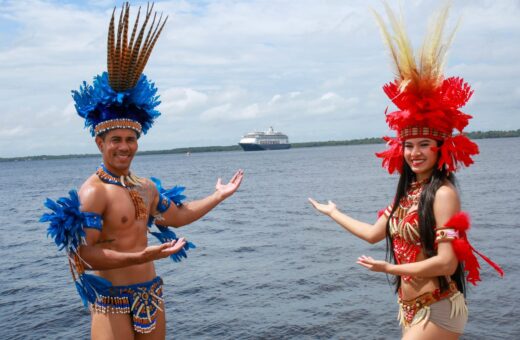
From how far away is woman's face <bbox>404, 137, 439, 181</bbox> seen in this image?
4055mm

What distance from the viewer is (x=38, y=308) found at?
11367 millimetres

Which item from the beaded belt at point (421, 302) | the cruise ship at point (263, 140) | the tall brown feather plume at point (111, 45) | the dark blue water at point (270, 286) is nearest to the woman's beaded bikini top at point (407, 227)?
the beaded belt at point (421, 302)

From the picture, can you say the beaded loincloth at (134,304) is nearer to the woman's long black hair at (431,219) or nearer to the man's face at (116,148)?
the man's face at (116,148)

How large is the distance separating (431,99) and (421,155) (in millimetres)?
405

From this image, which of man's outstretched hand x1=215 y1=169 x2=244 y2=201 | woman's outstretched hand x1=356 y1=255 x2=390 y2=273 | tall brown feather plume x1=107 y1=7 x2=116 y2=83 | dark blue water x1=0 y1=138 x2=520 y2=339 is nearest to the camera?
woman's outstretched hand x1=356 y1=255 x2=390 y2=273

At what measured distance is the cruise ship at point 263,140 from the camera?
139 meters

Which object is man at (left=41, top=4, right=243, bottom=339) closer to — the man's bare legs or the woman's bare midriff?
the man's bare legs

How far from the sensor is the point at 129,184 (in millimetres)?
4469

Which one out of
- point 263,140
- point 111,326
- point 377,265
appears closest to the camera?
point 377,265

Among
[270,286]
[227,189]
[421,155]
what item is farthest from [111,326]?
[270,286]

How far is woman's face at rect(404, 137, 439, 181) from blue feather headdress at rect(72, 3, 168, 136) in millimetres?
2072

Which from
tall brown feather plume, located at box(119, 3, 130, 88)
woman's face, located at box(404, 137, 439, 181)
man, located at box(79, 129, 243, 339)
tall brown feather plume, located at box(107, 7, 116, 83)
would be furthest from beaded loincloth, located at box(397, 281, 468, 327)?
tall brown feather plume, located at box(107, 7, 116, 83)

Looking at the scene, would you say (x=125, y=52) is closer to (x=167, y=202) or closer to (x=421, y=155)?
(x=167, y=202)

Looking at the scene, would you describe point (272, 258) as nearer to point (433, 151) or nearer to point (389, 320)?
point (389, 320)
